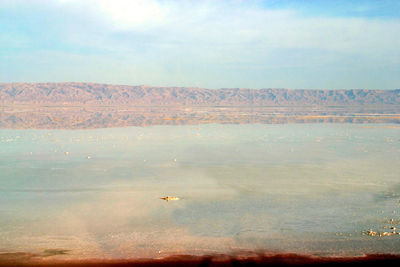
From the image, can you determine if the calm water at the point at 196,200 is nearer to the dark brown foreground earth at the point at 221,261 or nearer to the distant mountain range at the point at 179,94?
the dark brown foreground earth at the point at 221,261

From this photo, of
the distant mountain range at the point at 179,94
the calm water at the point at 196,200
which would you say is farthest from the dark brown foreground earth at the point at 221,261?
the distant mountain range at the point at 179,94

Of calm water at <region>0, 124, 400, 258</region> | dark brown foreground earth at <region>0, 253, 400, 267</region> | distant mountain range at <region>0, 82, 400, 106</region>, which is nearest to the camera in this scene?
dark brown foreground earth at <region>0, 253, 400, 267</region>

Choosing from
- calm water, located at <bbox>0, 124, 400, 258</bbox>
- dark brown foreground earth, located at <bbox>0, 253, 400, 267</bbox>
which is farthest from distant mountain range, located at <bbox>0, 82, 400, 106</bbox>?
dark brown foreground earth, located at <bbox>0, 253, 400, 267</bbox>

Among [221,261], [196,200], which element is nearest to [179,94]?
[196,200]

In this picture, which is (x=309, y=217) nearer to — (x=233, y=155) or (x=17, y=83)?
(x=233, y=155)

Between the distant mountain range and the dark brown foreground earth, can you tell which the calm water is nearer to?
the dark brown foreground earth

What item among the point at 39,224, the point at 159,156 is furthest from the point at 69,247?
the point at 159,156
